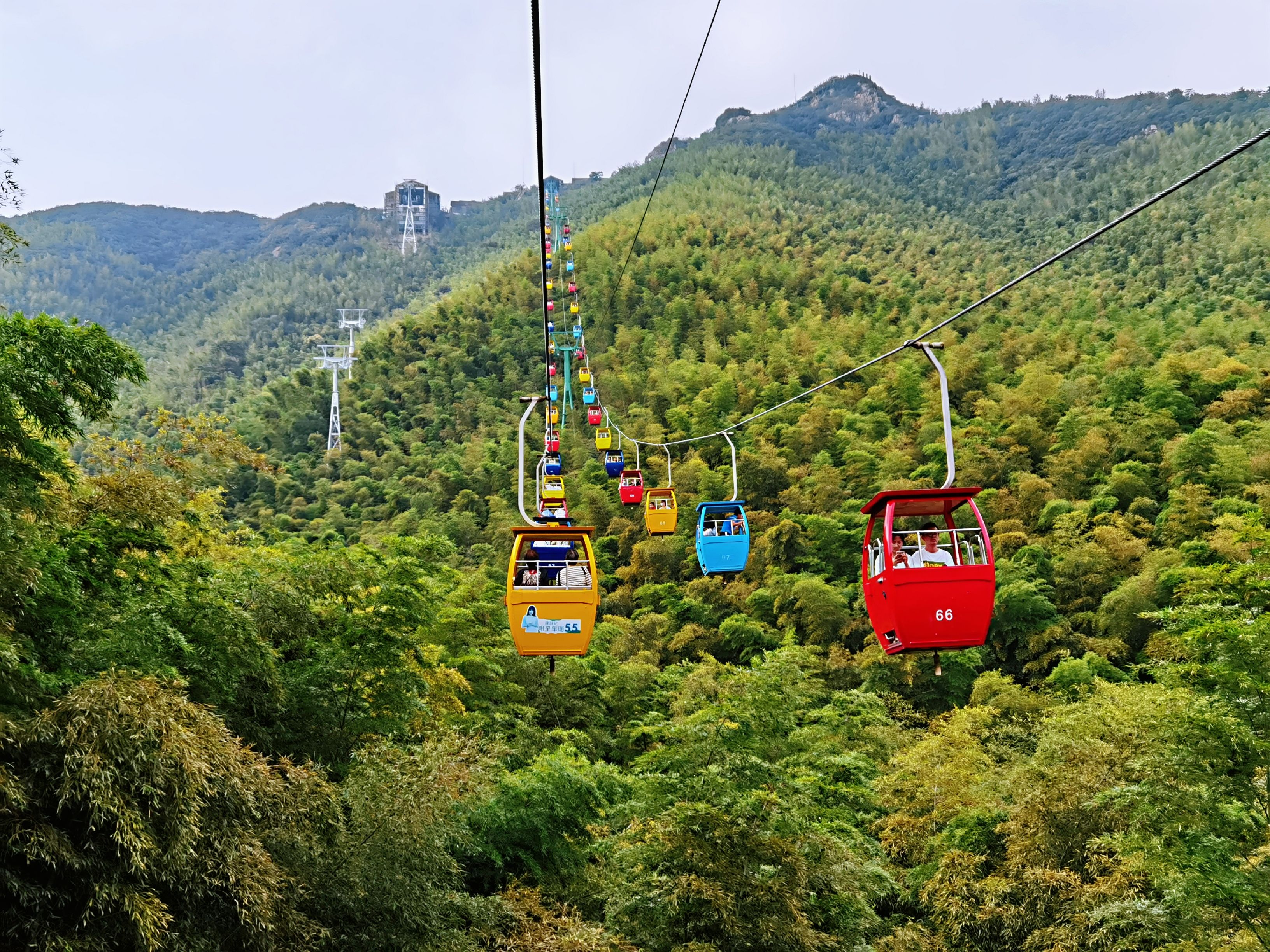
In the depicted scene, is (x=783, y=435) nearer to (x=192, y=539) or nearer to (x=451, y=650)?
(x=451, y=650)

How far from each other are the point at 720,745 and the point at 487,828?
4070 mm

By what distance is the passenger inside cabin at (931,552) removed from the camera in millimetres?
7551

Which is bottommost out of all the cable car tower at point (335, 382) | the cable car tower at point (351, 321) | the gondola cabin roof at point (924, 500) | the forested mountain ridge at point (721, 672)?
the forested mountain ridge at point (721, 672)

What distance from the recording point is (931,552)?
7602 millimetres

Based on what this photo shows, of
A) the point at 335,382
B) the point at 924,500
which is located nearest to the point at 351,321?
the point at 335,382

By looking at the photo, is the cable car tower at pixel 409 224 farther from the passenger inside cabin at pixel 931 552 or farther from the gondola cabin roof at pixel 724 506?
the passenger inside cabin at pixel 931 552

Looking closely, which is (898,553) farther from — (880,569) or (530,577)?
(530,577)

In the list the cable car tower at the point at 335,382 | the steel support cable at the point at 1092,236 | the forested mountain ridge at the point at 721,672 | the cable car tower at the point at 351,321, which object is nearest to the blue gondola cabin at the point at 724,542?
the forested mountain ridge at the point at 721,672

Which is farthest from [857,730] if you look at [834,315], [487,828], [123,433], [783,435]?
[123,433]

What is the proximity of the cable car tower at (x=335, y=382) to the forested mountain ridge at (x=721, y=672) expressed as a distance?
1.08m

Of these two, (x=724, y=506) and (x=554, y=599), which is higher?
(x=724, y=506)

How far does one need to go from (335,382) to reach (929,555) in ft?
173

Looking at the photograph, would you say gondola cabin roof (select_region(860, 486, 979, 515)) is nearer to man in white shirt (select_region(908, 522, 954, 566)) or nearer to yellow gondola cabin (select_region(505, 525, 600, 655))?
man in white shirt (select_region(908, 522, 954, 566))

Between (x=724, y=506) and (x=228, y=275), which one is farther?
(x=228, y=275)
